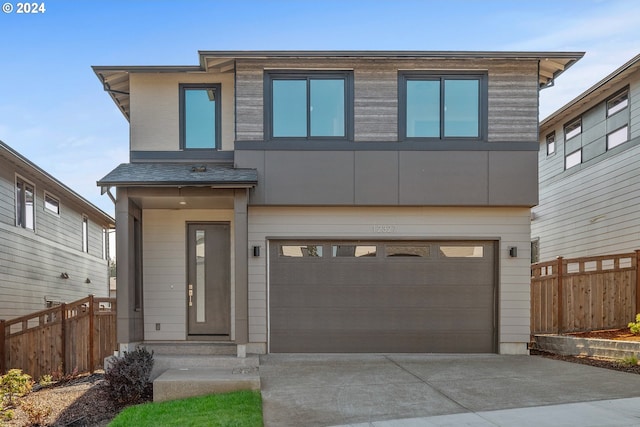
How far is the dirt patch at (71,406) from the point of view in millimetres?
6332

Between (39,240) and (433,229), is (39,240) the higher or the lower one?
the lower one

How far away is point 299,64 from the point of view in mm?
8922

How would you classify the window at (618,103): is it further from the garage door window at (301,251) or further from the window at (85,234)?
the window at (85,234)

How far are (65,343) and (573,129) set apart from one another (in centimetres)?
1443

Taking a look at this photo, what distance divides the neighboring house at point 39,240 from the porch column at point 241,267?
6.30m

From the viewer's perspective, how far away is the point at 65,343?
9242mm

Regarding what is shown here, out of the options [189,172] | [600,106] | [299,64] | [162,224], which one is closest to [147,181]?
[189,172]

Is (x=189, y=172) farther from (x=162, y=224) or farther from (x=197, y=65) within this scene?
(x=197, y=65)

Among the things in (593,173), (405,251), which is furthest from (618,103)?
(405,251)

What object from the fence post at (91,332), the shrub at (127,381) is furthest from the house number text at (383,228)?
the fence post at (91,332)

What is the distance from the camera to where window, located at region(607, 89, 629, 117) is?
1184cm

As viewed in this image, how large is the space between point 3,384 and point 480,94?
9.38 metres

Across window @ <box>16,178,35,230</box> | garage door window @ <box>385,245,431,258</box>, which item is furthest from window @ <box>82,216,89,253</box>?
garage door window @ <box>385,245,431,258</box>

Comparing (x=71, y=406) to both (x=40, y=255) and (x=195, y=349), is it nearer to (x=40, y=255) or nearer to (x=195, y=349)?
(x=195, y=349)
